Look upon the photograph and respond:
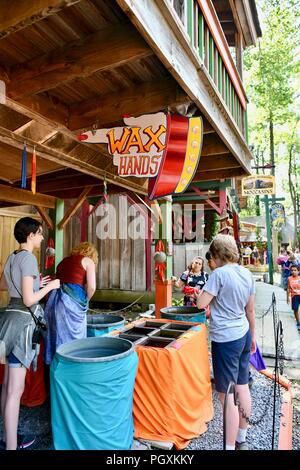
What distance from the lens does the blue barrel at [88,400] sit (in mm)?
2164

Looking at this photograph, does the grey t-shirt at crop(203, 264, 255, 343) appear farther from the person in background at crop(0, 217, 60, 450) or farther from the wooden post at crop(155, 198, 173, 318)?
the wooden post at crop(155, 198, 173, 318)

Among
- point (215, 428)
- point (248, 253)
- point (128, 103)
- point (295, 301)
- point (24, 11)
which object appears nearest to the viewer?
point (24, 11)

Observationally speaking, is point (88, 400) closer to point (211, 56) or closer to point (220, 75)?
point (211, 56)

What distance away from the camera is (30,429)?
9.99ft

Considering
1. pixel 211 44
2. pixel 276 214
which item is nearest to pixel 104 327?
pixel 211 44

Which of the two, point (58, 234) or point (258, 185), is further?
point (258, 185)

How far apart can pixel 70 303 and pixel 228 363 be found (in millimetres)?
1690

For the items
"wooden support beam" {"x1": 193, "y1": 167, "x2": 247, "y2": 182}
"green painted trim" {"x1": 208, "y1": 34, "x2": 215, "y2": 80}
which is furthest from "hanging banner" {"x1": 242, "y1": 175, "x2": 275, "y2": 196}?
"green painted trim" {"x1": 208, "y1": 34, "x2": 215, "y2": 80}

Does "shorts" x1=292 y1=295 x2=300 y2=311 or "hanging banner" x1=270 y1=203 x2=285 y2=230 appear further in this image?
"hanging banner" x1=270 y1=203 x2=285 y2=230

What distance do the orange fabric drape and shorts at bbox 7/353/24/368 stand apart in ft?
3.32

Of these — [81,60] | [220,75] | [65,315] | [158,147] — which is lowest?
[65,315]

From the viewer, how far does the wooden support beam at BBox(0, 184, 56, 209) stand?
5355mm

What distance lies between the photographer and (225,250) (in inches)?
109

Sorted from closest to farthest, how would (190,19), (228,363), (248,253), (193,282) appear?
(228,363) → (190,19) → (193,282) → (248,253)
